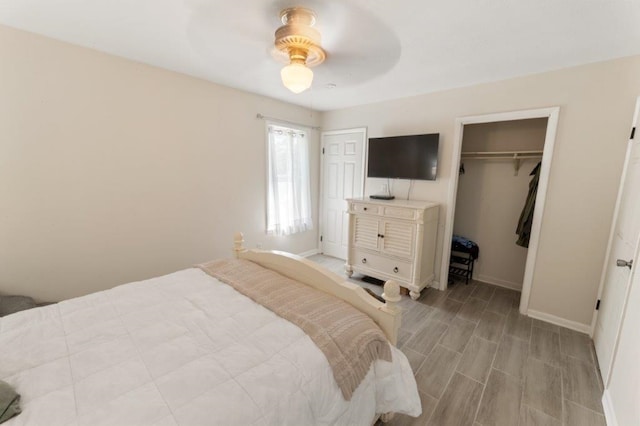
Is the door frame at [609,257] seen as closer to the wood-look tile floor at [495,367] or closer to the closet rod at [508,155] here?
the wood-look tile floor at [495,367]

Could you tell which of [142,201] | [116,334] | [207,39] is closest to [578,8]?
[207,39]

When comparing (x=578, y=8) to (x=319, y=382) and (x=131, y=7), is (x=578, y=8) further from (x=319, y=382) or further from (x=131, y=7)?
(x=131, y=7)

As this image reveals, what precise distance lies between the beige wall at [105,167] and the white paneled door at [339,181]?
139 centimetres

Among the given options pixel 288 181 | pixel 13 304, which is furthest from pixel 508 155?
pixel 13 304

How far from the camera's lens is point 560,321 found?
2.43 m

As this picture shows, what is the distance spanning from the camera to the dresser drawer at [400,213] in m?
2.79

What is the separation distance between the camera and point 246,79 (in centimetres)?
266

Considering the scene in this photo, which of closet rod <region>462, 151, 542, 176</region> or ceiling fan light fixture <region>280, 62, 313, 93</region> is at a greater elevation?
ceiling fan light fixture <region>280, 62, 313, 93</region>

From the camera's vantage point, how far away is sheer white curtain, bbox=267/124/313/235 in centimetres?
348

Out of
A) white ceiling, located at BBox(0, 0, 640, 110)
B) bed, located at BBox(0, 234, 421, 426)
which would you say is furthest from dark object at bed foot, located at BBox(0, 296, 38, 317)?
white ceiling, located at BBox(0, 0, 640, 110)

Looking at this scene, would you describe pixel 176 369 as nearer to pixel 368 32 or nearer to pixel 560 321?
pixel 368 32

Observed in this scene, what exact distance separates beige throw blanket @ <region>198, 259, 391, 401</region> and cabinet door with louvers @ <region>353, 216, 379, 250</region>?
5.27 feet

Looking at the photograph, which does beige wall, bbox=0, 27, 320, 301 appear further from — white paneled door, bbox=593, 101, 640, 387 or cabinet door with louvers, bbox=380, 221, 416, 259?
white paneled door, bbox=593, 101, 640, 387

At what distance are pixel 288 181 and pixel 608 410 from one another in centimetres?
346
